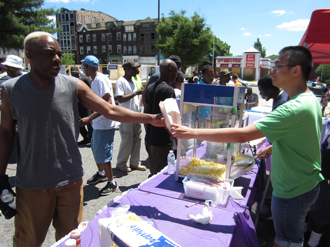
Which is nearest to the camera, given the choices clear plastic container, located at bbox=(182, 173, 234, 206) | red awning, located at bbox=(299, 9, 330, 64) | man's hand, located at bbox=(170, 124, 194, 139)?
man's hand, located at bbox=(170, 124, 194, 139)

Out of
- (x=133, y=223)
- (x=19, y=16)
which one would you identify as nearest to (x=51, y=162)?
(x=133, y=223)

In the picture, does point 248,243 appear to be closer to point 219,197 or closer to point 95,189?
point 219,197

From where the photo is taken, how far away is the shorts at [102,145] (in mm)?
3760

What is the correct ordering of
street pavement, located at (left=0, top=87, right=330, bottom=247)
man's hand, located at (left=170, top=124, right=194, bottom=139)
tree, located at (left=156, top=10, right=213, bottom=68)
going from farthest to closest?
tree, located at (left=156, top=10, right=213, bottom=68)
street pavement, located at (left=0, top=87, right=330, bottom=247)
man's hand, located at (left=170, top=124, right=194, bottom=139)

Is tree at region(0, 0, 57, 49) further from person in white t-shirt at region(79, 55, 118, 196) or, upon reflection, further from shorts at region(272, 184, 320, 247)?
shorts at region(272, 184, 320, 247)

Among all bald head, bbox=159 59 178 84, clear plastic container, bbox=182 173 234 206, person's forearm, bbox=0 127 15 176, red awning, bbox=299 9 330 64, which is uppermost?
red awning, bbox=299 9 330 64

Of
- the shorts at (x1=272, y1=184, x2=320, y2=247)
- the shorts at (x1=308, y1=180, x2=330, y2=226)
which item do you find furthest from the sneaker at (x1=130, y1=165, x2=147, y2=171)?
the shorts at (x1=272, y1=184, x2=320, y2=247)

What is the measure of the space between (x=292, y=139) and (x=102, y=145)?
2864 mm

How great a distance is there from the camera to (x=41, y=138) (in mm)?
1644

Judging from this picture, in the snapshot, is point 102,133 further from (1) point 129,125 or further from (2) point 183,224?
(2) point 183,224

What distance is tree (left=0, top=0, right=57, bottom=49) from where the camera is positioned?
44.1 ft

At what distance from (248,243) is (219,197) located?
1.38 feet

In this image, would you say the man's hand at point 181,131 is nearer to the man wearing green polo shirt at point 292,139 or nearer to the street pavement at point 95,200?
the man wearing green polo shirt at point 292,139

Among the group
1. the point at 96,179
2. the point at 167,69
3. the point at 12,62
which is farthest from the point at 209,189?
the point at 12,62
